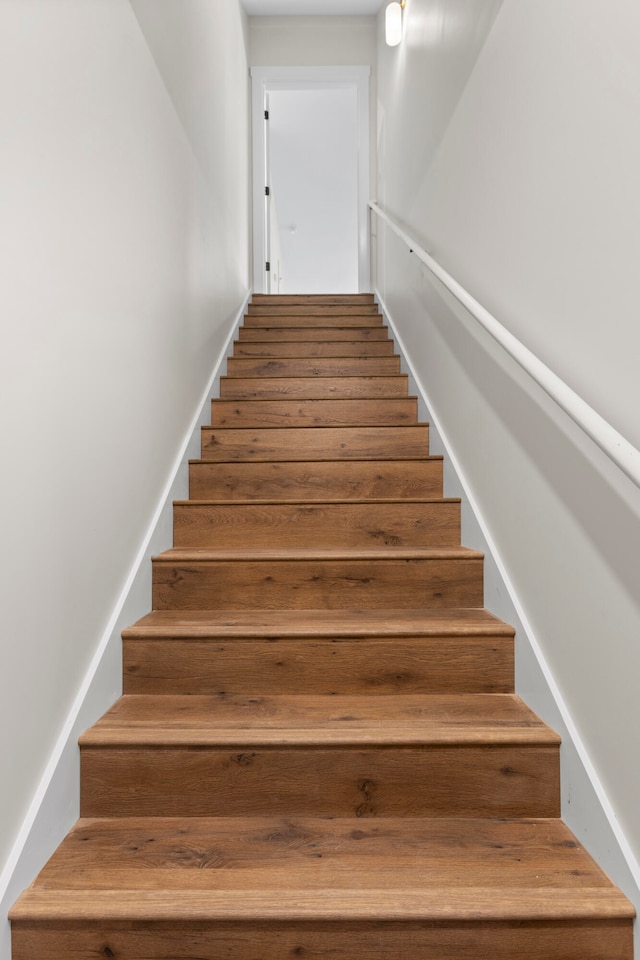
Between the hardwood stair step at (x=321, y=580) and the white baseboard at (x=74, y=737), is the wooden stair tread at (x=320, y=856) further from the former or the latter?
the hardwood stair step at (x=321, y=580)

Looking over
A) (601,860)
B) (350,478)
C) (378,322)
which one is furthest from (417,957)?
(378,322)

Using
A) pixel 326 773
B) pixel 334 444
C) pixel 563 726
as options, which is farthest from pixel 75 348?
pixel 334 444

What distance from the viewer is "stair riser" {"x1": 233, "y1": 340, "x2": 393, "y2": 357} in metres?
3.48

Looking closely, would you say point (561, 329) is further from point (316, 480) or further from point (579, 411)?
point (316, 480)

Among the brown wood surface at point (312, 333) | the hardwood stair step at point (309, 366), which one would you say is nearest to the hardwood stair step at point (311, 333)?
the brown wood surface at point (312, 333)

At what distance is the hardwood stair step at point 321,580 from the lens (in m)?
1.85

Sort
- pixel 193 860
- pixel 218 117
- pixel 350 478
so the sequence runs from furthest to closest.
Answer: pixel 218 117, pixel 350 478, pixel 193 860

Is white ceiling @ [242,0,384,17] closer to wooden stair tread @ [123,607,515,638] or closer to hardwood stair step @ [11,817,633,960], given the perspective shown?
wooden stair tread @ [123,607,515,638]

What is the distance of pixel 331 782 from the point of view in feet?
4.35

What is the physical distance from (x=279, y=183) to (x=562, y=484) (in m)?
6.64

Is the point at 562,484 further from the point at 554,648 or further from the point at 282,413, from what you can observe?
the point at 282,413

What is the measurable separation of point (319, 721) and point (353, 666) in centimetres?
20

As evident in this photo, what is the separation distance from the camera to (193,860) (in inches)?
45.9

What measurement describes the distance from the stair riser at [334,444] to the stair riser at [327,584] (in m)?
0.79
